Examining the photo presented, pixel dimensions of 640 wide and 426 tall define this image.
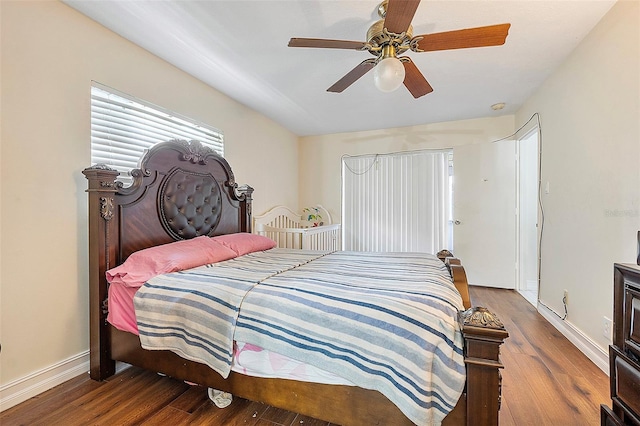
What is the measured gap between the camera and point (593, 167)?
6.72ft

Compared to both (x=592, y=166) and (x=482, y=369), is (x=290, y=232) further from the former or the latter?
(x=592, y=166)

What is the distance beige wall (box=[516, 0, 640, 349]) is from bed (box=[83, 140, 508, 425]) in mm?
1017

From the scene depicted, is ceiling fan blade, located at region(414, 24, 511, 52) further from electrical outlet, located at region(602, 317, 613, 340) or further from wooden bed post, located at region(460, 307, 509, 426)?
electrical outlet, located at region(602, 317, 613, 340)

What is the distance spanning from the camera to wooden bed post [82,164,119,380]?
5.74ft

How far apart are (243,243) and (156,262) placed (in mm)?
844

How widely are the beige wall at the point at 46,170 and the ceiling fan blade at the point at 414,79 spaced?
2.07 meters

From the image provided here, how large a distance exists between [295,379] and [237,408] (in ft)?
1.73

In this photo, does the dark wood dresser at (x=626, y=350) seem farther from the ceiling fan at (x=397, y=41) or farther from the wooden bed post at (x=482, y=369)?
the ceiling fan at (x=397, y=41)

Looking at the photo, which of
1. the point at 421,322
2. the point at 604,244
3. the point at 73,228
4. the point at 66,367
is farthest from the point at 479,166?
the point at 66,367

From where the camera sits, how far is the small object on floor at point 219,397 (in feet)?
5.05

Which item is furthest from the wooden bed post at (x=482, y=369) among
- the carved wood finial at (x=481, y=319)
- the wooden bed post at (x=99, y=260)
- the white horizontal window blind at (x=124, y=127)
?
the white horizontal window blind at (x=124, y=127)

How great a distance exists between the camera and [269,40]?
210 cm

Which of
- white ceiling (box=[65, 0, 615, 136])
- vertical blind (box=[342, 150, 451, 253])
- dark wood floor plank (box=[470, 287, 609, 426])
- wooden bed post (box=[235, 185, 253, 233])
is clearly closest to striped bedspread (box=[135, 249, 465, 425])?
dark wood floor plank (box=[470, 287, 609, 426])

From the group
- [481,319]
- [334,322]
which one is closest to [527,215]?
[481,319]
